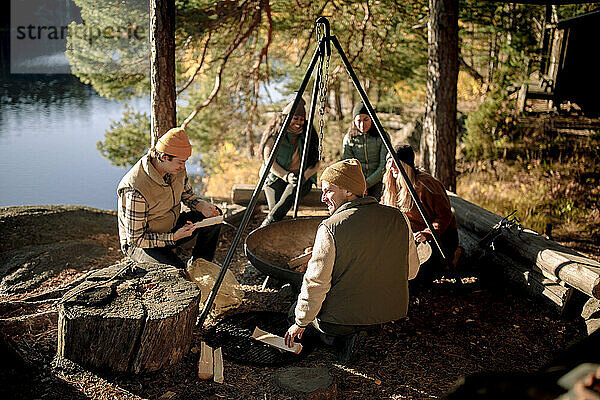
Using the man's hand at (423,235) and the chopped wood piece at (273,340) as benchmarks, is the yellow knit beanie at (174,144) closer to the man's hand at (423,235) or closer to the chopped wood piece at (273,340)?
the chopped wood piece at (273,340)

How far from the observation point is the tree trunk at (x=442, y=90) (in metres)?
→ 6.39

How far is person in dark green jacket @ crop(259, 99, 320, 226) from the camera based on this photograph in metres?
5.13

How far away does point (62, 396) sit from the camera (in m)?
2.82

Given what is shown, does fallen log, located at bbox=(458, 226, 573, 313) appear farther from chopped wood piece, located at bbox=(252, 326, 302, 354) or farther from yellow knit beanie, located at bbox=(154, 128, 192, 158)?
yellow knit beanie, located at bbox=(154, 128, 192, 158)

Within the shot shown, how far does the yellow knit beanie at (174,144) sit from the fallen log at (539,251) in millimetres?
2885

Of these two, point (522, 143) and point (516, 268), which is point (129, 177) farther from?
point (522, 143)

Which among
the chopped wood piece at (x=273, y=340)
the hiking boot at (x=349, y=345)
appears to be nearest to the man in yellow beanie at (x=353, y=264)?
the hiking boot at (x=349, y=345)

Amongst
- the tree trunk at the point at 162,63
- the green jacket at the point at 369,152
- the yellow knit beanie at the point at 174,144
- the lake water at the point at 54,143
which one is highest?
the tree trunk at the point at 162,63

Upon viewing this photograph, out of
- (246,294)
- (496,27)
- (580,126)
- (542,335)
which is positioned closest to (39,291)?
(246,294)

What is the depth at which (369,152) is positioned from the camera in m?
5.50

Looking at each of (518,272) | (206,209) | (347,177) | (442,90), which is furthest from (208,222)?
(442,90)

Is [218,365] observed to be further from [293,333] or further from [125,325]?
[125,325]

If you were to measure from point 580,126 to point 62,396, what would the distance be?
954 cm

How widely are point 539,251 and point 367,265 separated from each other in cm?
194
